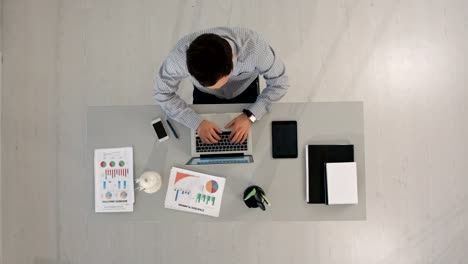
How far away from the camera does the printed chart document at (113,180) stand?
1530mm

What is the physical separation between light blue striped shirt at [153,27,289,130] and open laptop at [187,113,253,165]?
0.07 meters

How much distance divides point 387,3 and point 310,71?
728mm

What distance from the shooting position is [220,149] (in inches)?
58.7

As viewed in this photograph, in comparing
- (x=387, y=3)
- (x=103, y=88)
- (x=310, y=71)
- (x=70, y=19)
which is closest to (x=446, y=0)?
(x=387, y=3)

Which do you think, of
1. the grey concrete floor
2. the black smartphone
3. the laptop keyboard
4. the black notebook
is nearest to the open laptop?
the laptop keyboard

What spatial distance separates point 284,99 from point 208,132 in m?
Result: 1.06

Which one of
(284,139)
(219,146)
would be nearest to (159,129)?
(219,146)

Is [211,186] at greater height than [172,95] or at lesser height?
lesser

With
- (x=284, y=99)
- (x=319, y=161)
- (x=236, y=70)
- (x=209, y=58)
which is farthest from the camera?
(x=284, y=99)

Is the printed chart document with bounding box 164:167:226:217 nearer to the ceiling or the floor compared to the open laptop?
nearer to the floor

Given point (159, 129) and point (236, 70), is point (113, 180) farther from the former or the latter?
point (236, 70)

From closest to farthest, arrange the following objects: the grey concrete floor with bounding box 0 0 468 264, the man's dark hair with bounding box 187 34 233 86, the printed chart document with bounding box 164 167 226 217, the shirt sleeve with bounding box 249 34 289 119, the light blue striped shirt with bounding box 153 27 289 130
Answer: the man's dark hair with bounding box 187 34 233 86 → the light blue striped shirt with bounding box 153 27 289 130 → the shirt sleeve with bounding box 249 34 289 119 → the printed chart document with bounding box 164 167 226 217 → the grey concrete floor with bounding box 0 0 468 264

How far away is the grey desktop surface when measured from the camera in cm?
152

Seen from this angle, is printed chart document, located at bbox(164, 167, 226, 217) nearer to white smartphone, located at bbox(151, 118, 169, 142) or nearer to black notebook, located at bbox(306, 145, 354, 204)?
white smartphone, located at bbox(151, 118, 169, 142)
